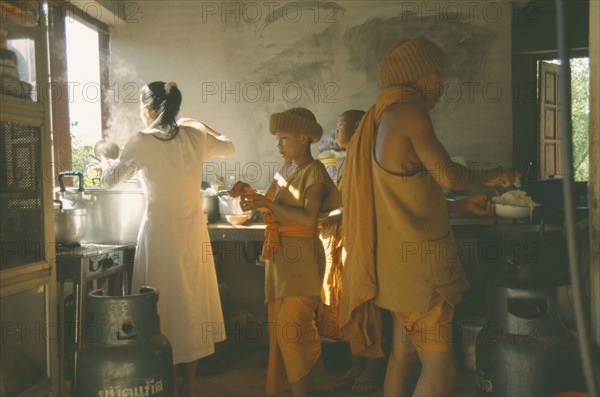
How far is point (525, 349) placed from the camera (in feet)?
9.64

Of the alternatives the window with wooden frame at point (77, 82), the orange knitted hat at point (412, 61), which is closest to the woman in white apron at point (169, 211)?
the orange knitted hat at point (412, 61)

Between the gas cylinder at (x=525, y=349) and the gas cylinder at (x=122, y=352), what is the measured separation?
175cm

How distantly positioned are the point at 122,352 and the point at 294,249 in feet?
3.59

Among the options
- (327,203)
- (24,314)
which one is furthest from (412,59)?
(24,314)

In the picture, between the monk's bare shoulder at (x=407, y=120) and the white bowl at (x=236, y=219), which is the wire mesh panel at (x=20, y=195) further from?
the monk's bare shoulder at (x=407, y=120)

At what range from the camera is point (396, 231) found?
7.97ft

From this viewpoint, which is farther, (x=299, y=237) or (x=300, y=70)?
(x=300, y=70)

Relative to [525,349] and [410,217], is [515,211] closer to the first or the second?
[525,349]

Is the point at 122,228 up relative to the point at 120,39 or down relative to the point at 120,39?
down

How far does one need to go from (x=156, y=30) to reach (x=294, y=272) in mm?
3867

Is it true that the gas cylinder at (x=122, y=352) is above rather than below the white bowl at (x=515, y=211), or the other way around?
below

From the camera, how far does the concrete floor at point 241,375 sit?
13.0 feet

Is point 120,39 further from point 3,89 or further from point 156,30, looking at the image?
point 3,89

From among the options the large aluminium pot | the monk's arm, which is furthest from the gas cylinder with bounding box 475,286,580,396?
the large aluminium pot
